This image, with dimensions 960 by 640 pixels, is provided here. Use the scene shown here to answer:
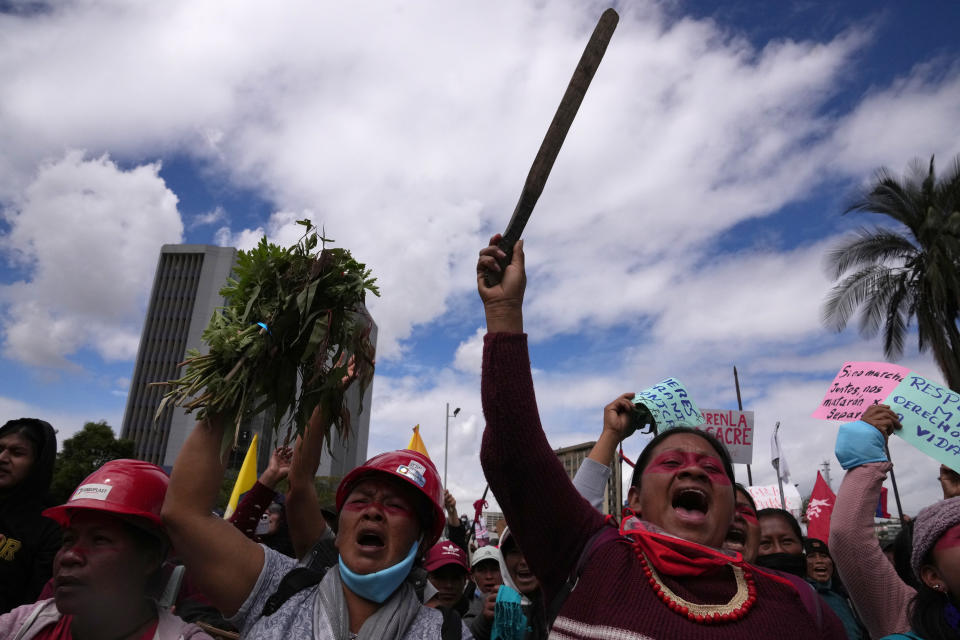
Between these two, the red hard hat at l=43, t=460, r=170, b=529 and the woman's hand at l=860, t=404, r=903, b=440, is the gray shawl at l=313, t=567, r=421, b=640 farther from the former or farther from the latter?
the woman's hand at l=860, t=404, r=903, b=440

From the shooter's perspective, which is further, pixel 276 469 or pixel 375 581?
pixel 276 469

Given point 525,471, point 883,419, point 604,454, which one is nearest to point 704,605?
point 525,471

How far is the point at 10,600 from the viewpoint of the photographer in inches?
132

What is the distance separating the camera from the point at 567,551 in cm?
198

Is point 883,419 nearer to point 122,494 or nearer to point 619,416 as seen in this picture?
point 619,416

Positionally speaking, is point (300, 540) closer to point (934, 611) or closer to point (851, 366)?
point (934, 611)

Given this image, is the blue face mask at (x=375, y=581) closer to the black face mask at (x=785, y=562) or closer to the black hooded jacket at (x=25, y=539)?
the black hooded jacket at (x=25, y=539)

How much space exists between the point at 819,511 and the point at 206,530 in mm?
7209

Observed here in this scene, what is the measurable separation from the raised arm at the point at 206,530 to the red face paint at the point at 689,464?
151 cm

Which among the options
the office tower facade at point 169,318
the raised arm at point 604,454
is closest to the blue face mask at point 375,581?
the raised arm at point 604,454

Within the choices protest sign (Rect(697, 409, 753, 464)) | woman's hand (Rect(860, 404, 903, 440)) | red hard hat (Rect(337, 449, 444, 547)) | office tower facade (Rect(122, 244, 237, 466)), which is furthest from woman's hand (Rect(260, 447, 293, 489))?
office tower facade (Rect(122, 244, 237, 466))

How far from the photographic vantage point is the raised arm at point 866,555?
9.18 ft

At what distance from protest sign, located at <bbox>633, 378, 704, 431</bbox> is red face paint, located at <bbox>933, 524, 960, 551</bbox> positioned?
1145 mm

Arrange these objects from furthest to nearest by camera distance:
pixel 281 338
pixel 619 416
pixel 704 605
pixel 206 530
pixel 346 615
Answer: pixel 619 416
pixel 281 338
pixel 346 615
pixel 206 530
pixel 704 605
